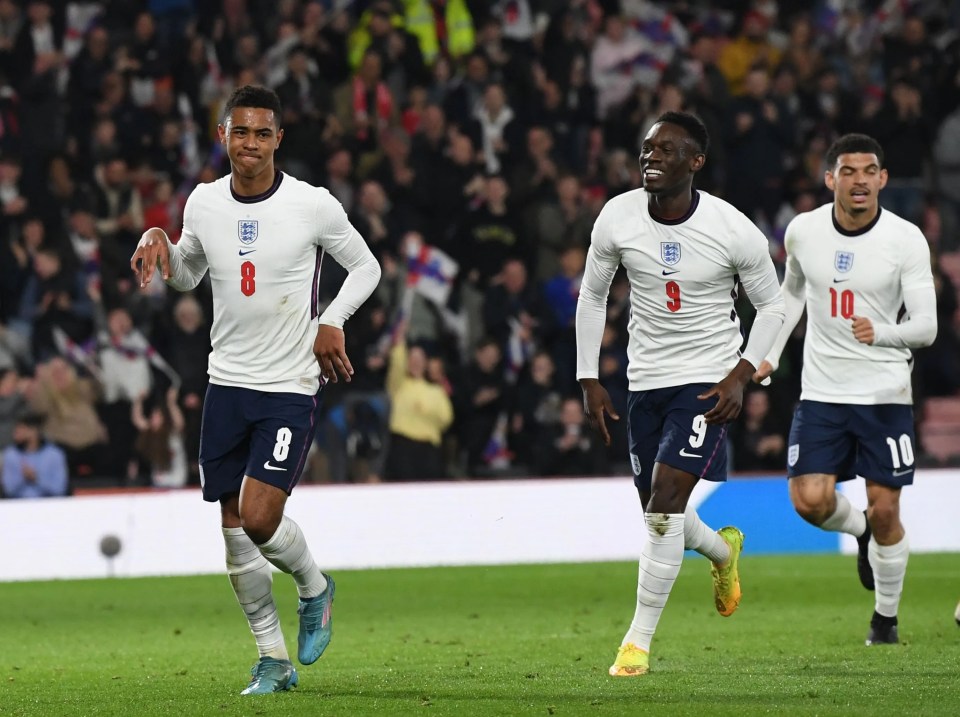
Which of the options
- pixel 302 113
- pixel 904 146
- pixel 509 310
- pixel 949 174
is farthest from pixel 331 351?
pixel 949 174

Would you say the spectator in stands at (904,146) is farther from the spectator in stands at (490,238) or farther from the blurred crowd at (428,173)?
the spectator in stands at (490,238)

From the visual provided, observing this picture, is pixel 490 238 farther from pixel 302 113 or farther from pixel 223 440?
pixel 223 440

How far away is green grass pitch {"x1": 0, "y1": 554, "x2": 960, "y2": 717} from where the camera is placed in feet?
22.1

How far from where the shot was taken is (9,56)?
17516 mm

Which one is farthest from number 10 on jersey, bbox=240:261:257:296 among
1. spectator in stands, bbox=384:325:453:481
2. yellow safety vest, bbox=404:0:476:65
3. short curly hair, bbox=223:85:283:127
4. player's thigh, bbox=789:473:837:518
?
yellow safety vest, bbox=404:0:476:65

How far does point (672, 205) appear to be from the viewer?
25.8 feet

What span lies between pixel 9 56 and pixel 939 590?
35.5 feet

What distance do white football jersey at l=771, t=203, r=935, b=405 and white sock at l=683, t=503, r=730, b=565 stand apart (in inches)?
49.8

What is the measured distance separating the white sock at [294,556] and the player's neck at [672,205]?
2216 millimetres

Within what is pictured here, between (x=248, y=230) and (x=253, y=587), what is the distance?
156 centimetres

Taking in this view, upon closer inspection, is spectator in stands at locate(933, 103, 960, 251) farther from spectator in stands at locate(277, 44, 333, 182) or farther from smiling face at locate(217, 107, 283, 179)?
smiling face at locate(217, 107, 283, 179)

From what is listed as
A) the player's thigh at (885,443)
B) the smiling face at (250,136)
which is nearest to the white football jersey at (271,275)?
the smiling face at (250,136)

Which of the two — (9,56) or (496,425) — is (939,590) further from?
(9,56)

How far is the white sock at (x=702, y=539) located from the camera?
8086mm
